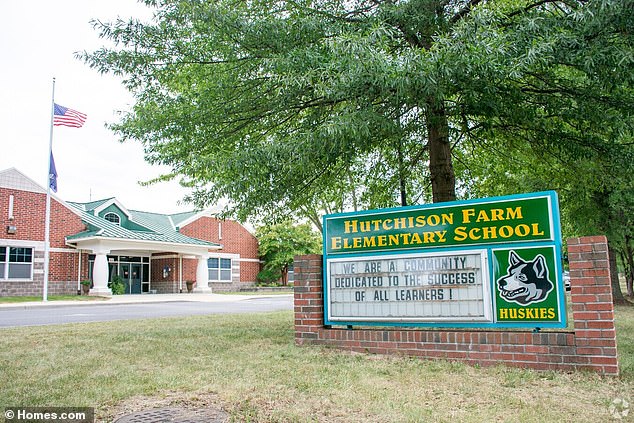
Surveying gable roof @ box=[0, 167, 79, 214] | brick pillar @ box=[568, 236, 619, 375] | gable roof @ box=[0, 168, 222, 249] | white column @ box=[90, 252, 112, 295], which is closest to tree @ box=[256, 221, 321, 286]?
gable roof @ box=[0, 168, 222, 249]

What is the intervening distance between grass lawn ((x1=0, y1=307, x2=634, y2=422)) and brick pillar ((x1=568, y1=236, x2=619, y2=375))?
25 centimetres

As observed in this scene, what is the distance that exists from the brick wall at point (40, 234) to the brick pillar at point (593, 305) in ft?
91.6

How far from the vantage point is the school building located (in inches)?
1080

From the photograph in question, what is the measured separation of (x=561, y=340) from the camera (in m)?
6.21

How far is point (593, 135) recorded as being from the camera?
30.2ft

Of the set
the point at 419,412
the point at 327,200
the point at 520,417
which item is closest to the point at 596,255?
the point at 520,417

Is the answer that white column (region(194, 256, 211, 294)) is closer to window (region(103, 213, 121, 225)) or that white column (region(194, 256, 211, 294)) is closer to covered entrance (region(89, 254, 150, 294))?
covered entrance (region(89, 254, 150, 294))

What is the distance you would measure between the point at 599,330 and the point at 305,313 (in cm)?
404

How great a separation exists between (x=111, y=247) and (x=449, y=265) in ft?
85.6

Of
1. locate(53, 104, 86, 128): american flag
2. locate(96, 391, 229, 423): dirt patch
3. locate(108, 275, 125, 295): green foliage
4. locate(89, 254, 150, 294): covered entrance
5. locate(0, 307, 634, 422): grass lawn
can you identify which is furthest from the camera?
locate(89, 254, 150, 294): covered entrance

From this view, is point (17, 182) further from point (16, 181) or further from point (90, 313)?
point (90, 313)

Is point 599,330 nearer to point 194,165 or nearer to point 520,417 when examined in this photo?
point 520,417

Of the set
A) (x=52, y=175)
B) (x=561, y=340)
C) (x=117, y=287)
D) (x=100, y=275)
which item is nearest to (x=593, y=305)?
(x=561, y=340)

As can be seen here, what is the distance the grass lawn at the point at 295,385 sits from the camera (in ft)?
15.1
